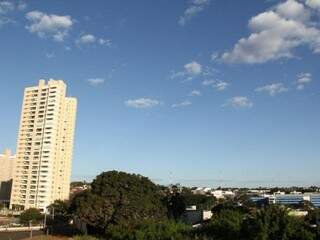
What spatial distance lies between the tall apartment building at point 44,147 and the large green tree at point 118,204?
55.1m

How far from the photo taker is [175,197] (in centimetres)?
10125

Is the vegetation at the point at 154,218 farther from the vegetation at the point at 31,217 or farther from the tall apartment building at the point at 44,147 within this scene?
the tall apartment building at the point at 44,147

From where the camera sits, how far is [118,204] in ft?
239

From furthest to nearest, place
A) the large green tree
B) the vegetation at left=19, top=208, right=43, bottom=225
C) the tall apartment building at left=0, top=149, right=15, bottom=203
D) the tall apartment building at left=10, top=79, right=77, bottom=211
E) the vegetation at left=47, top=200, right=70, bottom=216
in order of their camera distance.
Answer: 1. the tall apartment building at left=0, top=149, right=15, bottom=203
2. the tall apartment building at left=10, top=79, right=77, bottom=211
3. the vegetation at left=47, top=200, right=70, bottom=216
4. the vegetation at left=19, top=208, right=43, bottom=225
5. the large green tree

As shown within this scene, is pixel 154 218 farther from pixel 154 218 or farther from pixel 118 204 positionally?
pixel 118 204

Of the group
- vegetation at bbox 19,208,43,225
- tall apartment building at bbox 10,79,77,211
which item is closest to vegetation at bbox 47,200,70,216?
tall apartment building at bbox 10,79,77,211

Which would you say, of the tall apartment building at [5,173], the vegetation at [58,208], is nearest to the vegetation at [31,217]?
the vegetation at [58,208]

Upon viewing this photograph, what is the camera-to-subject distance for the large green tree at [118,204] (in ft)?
231

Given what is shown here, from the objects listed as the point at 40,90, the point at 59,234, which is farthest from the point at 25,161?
the point at 59,234

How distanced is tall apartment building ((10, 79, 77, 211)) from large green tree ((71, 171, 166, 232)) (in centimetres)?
5509

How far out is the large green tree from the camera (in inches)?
2768

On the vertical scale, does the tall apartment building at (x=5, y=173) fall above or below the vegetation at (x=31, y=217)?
above

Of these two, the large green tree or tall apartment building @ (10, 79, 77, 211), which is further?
tall apartment building @ (10, 79, 77, 211)

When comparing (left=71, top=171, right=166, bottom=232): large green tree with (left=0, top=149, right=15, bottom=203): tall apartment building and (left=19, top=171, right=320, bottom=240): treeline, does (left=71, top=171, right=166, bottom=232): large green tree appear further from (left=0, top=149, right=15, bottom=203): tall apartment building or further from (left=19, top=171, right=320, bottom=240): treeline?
(left=0, top=149, right=15, bottom=203): tall apartment building
